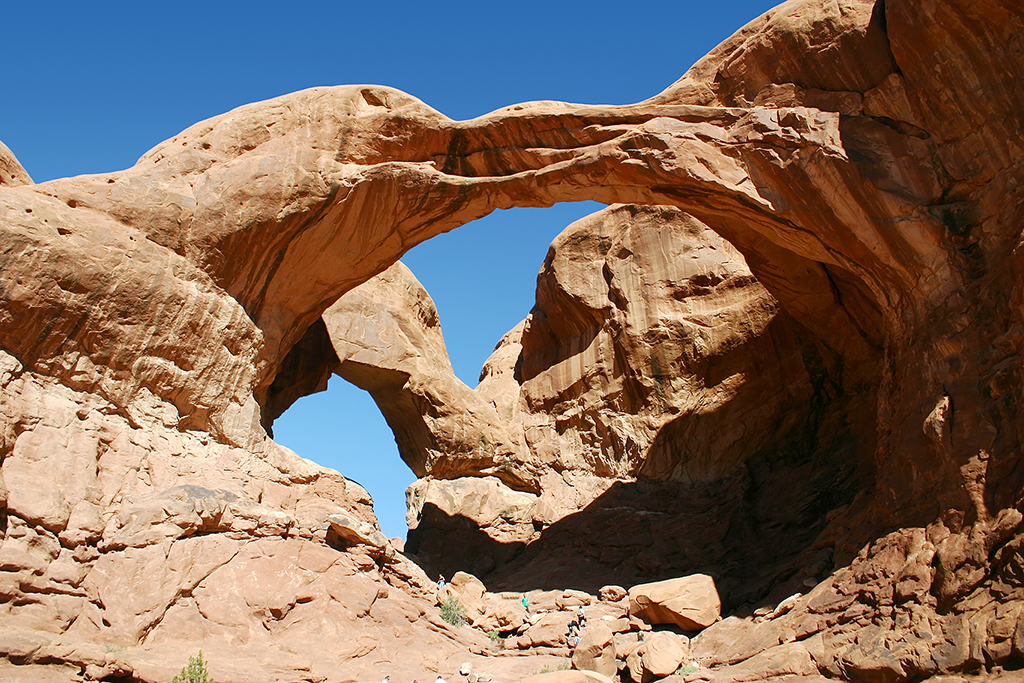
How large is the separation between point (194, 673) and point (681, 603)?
6.92 m

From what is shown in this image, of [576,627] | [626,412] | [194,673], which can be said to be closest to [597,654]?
[576,627]

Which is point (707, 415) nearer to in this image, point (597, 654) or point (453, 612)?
point (453, 612)

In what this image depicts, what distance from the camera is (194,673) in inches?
334

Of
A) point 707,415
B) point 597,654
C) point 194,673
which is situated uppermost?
point 707,415

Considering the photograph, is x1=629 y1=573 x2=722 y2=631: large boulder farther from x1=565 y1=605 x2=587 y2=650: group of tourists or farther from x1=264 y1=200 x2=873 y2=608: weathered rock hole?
x1=264 y1=200 x2=873 y2=608: weathered rock hole

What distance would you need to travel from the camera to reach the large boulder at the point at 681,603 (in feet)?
39.5

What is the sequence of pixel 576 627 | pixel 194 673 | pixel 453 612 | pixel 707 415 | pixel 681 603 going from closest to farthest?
pixel 194 673 < pixel 681 603 < pixel 576 627 < pixel 453 612 < pixel 707 415

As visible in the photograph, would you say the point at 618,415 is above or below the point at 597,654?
above

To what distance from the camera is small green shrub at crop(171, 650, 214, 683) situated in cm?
833

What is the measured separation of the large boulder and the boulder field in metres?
0.24

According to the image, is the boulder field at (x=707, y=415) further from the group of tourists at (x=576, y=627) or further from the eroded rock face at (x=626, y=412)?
the group of tourists at (x=576, y=627)

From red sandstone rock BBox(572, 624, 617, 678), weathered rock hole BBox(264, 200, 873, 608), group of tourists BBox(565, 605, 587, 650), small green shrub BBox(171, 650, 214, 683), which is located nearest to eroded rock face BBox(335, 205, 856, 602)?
weathered rock hole BBox(264, 200, 873, 608)

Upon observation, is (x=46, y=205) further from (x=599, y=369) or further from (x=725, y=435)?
(x=725, y=435)

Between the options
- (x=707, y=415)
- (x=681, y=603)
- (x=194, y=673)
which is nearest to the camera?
(x=194, y=673)
